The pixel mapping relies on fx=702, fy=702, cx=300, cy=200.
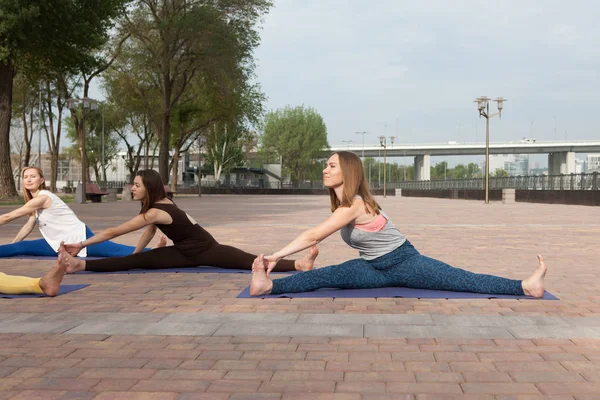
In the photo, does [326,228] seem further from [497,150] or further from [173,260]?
[497,150]

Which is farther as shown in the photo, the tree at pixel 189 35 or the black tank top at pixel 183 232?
the tree at pixel 189 35

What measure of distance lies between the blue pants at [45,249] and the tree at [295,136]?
79952mm

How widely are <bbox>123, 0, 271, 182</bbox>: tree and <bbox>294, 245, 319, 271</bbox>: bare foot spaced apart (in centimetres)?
3188

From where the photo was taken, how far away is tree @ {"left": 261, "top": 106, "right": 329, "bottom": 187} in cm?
8994

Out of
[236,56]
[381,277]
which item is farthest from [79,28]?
[381,277]

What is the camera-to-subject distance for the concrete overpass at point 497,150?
96812 mm

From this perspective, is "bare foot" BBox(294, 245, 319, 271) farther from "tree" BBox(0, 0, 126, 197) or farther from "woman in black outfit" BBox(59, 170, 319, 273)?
"tree" BBox(0, 0, 126, 197)

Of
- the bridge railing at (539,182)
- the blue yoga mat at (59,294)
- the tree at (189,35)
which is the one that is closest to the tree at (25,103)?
the tree at (189,35)

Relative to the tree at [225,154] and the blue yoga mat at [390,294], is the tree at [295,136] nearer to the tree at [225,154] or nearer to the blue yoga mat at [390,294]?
the tree at [225,154]

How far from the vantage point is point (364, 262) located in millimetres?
5988

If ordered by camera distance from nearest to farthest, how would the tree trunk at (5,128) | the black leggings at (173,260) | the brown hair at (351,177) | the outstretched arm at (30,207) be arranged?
the brown hair at (351,177), the outstretched arm at (30,207), the black leggings at (173,260), the tree trunk at (5,128)

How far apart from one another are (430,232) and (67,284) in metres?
9.24

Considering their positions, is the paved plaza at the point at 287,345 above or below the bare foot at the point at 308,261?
below

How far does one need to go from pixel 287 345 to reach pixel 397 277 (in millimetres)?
2050
